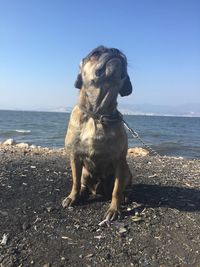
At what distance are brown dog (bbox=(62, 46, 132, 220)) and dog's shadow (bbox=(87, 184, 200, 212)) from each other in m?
0.56

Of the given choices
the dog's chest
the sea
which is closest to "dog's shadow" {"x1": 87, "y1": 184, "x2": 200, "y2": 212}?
the dog's chest

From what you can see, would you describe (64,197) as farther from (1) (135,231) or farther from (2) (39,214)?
(1) (135,231)

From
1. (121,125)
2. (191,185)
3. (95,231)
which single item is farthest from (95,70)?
(191,185)

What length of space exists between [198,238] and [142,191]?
6.11 feet

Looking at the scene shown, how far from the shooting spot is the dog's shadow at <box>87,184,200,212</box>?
607cm

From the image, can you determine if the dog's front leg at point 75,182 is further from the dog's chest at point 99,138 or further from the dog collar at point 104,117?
the dog collar at point 104,117

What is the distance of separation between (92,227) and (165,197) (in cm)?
166

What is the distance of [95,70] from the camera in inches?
208

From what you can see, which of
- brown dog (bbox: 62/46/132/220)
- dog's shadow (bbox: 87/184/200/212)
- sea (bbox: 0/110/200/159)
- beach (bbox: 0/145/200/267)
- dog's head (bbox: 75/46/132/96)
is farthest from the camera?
sea (bbox: 0/110/200/159)

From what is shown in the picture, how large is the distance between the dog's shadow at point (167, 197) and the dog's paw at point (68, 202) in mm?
863

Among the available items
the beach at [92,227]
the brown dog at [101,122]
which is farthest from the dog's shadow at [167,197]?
the brown dog at [101,122]

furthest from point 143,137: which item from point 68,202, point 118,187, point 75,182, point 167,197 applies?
point 118,187

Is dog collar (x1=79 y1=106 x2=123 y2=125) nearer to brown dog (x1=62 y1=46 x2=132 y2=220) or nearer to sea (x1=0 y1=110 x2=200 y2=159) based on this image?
brown dog (x1=62 y1=46 x2=132 y2=220)

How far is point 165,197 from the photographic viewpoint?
6.50 m
